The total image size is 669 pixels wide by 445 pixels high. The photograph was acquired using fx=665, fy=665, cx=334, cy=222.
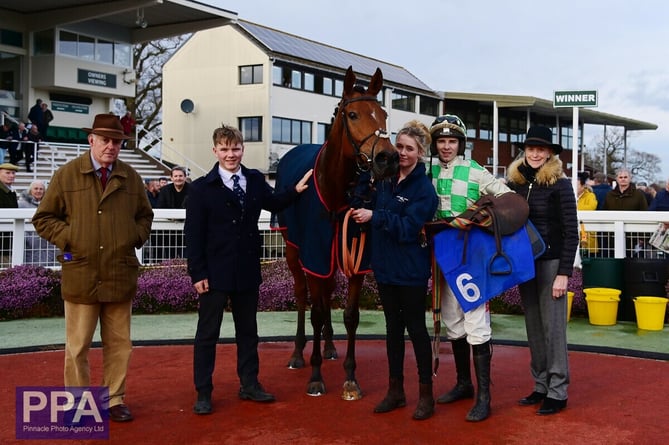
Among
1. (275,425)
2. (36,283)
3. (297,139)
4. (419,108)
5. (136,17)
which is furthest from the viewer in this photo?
(419,108)

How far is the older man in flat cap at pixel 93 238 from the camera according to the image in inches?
159

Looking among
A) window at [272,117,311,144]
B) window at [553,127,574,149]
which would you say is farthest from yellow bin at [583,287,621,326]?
window at [553,127,574,149]

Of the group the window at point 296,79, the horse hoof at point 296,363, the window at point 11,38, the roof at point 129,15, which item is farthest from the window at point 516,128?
the horse hoof at point 296,363

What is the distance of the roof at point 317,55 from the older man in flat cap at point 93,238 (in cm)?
2281

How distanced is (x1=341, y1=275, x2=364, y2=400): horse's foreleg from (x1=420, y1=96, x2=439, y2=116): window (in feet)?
96.8

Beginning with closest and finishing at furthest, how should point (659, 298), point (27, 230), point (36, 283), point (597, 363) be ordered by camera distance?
point (597, 363)
point (659, 298)
point (36, 283)
point (27, 230)

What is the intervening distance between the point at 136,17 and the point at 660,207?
18585mm

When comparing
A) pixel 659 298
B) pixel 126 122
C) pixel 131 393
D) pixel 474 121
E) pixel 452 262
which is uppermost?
pixel 474 121

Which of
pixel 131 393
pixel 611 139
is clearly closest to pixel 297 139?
pixel 131 393

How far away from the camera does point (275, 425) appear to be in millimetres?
4082

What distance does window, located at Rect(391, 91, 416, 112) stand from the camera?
3247 cm

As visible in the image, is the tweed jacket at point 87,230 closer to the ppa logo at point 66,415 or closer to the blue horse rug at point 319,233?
the ppa logo at point 66,415

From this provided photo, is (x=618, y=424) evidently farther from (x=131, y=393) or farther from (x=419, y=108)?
(x=419, y=108)

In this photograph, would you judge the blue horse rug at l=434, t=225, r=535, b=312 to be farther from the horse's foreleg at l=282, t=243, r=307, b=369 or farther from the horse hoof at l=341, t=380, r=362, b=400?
the horse's foreleg at l=282, t=243, r=307, b=369
